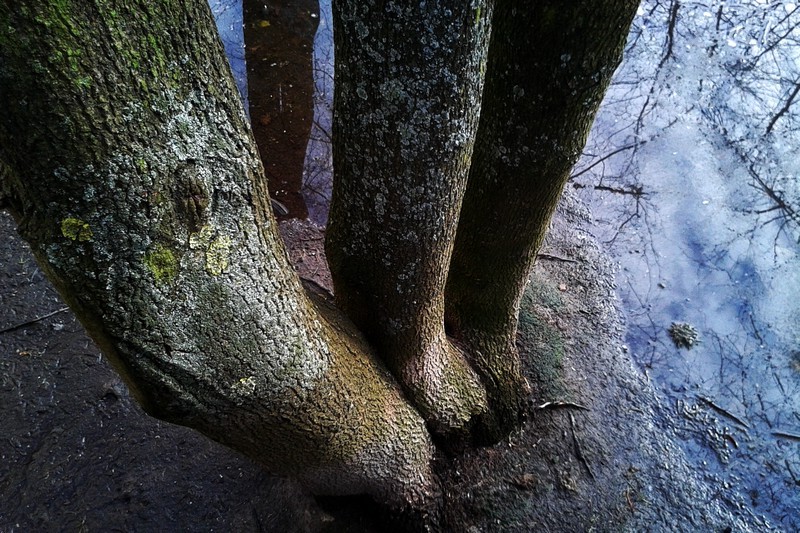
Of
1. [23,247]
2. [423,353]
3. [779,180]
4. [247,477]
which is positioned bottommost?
[247,477]

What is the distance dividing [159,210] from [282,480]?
6.18 feet

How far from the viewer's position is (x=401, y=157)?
4.46 feet

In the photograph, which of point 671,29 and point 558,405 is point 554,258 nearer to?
point 558,405

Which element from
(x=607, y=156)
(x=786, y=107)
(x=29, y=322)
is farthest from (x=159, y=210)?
(x=786, y=107)

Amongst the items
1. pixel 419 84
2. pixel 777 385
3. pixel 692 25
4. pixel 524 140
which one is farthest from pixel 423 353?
pixel 692 25

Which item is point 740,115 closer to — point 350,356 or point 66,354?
point 350,356

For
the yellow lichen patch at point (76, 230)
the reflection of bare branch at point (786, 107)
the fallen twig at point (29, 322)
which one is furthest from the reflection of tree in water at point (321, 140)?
the reflection of bare branch at point (786, 107)

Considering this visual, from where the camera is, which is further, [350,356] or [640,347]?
[640,347]

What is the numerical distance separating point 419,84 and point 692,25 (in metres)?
4.85

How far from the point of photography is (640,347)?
128 inches

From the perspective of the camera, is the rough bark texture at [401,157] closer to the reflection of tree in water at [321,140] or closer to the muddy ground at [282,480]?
the muddy ground at [282,480]

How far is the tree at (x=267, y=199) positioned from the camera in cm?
82

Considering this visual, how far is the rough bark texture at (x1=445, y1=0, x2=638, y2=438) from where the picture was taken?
1411 millimetres

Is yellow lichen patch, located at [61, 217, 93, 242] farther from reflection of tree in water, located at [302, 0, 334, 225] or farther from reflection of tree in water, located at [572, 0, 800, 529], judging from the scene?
reflection of tree in water, located at [572, 0, 800, 529]
